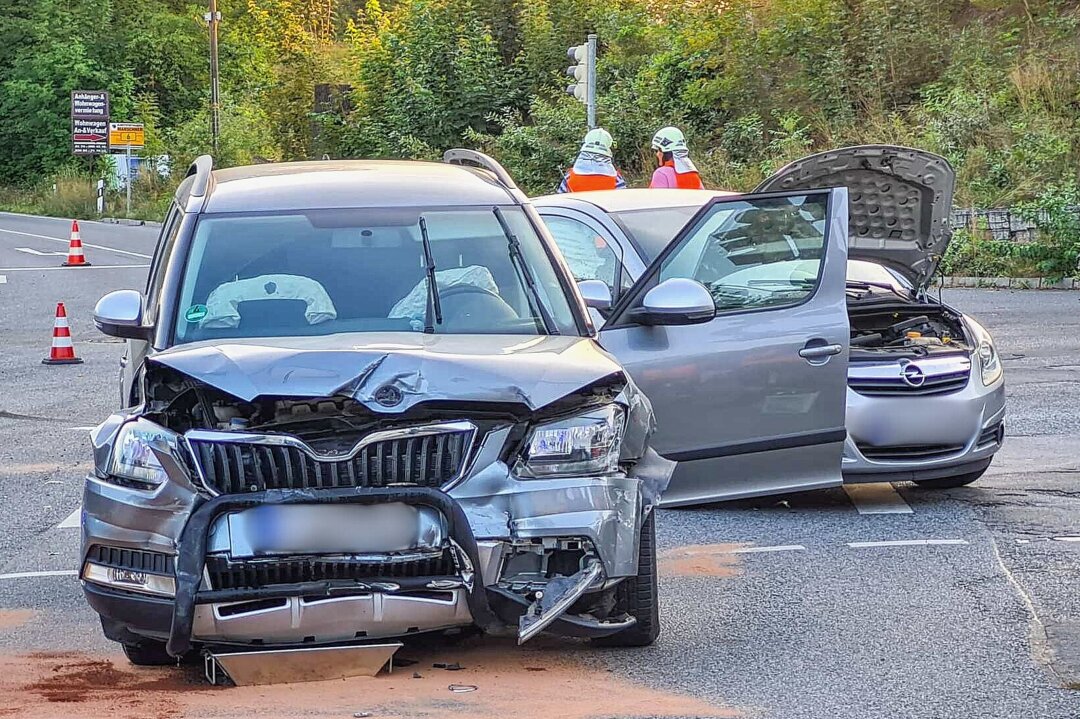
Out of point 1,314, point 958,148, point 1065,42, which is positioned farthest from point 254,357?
point 1065,42

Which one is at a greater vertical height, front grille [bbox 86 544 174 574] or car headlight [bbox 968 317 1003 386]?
car headlight [bbox 968 317 1003 386]

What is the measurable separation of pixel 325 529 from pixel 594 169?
8311mm

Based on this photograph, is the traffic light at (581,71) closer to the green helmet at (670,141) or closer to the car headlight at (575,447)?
the green helmet at (670,141)

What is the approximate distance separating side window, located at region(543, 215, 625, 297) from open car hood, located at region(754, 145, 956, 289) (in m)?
0.99

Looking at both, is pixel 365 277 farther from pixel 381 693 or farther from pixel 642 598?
pixel 381 693

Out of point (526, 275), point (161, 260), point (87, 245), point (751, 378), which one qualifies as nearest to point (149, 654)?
point (161, 260)

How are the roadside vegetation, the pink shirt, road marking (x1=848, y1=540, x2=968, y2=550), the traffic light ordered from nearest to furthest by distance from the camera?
road marking (x1=848, y1=540, x2=968, y2=550), the pink shirt, the traffic light, the roadside vegetation

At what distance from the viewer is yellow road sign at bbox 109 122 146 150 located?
5803cm

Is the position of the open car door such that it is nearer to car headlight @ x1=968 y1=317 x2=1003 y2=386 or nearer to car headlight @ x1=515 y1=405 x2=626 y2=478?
car headlight @ x1=968 y1=317 x2=1003 y2=386

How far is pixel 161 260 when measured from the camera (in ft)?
20.1

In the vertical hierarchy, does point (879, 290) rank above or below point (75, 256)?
above

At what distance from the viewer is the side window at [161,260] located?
5.77m

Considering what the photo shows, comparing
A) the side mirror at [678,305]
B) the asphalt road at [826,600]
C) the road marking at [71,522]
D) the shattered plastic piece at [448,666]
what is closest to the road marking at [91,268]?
the asphalt road at [826,600]

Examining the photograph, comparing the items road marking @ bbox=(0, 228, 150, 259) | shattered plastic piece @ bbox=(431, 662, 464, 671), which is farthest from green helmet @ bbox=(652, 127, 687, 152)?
road marking @ bbox=(0, 228, 150, 259)
